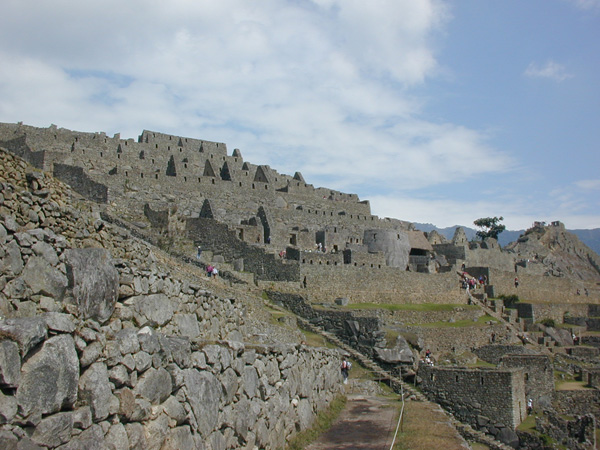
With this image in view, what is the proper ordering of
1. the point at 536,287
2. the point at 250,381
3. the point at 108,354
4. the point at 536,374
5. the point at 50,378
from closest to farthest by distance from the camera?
1. the point at 50,378
2. the point at 108,354
3. the point at 250,381
4. the point at 536,374
5. the point at 536,287

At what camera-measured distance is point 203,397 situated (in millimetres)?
7633

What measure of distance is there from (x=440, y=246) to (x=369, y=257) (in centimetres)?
1943

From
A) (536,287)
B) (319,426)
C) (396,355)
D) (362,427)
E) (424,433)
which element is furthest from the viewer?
(536,287)

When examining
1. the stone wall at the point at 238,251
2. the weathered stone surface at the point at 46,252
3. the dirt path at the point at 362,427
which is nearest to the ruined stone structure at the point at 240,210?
the stone wall at the point at 238,251

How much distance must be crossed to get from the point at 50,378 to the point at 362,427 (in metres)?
10.4

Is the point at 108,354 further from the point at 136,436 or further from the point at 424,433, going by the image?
the point at 424,433

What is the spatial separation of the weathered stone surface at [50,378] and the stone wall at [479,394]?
22.0m

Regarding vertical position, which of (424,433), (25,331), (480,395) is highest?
(25,331)

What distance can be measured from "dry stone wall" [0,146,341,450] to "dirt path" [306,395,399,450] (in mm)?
826

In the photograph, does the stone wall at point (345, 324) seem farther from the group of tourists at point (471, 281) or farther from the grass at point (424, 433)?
the group of tourists at point (471, 281)

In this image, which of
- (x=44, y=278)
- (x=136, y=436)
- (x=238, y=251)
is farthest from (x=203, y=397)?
(x=238, y=251)

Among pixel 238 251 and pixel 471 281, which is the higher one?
pixel 238 251

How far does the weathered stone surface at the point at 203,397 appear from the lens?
24.2 ft

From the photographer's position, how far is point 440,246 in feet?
182
